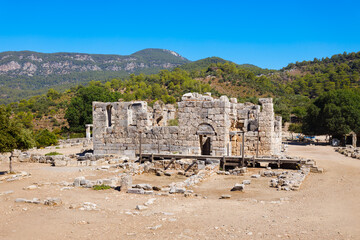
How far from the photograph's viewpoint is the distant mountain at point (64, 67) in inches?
5394

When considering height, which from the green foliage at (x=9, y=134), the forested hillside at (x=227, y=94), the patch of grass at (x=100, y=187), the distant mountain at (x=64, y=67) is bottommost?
the patch of grass at (x=100, y=187)

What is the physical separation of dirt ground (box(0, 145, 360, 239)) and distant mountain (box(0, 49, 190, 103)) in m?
120

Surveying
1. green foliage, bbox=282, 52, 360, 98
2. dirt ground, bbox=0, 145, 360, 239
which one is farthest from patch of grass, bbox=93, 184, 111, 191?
green foliage, bbox=282, 52, 360, 98

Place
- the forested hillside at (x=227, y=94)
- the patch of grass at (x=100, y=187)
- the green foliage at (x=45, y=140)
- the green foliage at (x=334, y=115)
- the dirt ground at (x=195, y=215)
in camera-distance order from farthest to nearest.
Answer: the forested hillside at (x=227, y=94), the green foliage at (x=334, y=115), the green foliage at (x=45, y=140), the patch of grass at (x=100, y=187), the dirt ground at (x=195, y=215)

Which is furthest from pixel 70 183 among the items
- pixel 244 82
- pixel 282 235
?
pixel 244 82

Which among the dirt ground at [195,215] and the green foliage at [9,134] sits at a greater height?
the green foliage at [9,134]

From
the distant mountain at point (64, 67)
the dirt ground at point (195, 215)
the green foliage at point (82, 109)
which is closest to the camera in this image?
the dirt ground at point (195, 215)

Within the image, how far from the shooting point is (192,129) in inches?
663

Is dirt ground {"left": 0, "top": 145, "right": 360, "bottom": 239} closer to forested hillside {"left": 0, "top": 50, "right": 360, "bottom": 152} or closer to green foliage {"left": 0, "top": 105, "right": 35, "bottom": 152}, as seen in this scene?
green foliage {"left": 0, "top": 105, "right": 35, "bottom": 152}

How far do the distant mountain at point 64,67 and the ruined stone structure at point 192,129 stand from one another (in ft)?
363

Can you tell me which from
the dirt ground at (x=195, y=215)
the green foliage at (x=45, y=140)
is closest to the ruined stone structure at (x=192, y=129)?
the dirt ground at (x=195, y=215)

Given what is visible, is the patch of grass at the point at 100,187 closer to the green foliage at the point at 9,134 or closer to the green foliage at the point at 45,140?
the green foliage at the point at 9,134

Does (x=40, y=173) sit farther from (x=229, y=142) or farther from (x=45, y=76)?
(x=45, y=76)

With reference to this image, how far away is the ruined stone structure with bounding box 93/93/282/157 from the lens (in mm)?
16609
